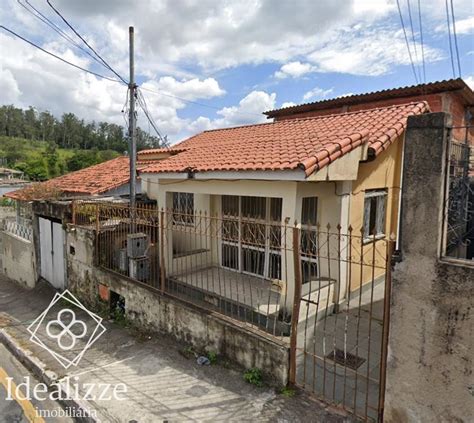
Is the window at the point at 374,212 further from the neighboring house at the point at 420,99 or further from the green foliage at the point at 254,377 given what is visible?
the green foliage at the point at 254,377

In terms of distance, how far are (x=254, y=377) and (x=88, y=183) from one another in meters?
12.5

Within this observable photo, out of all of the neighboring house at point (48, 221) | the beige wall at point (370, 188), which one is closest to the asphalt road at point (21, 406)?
the neighboring house at point (48, 221)

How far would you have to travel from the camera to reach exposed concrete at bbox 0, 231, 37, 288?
37.5 feet

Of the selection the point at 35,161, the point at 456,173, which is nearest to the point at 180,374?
the point at 456,173

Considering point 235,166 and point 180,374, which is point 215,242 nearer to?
point 235,166

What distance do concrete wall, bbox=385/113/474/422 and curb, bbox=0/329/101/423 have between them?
153 inches

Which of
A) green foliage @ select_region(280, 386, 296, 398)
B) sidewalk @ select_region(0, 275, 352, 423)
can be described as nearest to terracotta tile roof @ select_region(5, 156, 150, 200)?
sidewalk @ select_region(0, 275, 352, 423)

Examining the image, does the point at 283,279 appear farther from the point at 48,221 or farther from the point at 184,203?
the point at 48,221

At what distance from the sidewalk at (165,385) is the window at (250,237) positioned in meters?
2.74

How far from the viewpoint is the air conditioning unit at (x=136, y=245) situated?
759 cm

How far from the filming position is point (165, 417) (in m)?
4.42

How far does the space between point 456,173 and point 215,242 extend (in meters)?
6.07

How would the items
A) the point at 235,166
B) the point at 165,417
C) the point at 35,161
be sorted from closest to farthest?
the point at 165,417, the point at 235,166, the point at 35,161

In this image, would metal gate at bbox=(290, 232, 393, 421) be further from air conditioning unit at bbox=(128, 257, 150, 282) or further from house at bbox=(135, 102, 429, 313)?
air conditioning unit at bbox=(128, 257, 150, 282)
